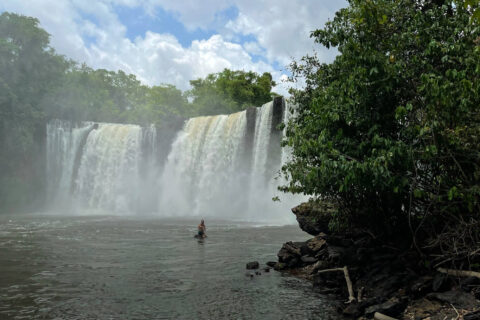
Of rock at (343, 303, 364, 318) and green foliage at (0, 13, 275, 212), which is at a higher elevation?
green foliage at (0, 13, 275, 212)

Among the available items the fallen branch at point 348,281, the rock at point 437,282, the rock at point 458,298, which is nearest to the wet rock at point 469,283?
the rock at point 458,298

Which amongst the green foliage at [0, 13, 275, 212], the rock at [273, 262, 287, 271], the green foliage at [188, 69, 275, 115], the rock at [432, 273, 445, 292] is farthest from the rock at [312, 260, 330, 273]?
the green foliage at [188, 69, 275, 115]

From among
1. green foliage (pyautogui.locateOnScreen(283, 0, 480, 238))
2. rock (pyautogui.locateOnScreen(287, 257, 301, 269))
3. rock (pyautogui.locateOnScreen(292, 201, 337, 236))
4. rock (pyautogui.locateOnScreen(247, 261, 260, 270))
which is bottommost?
rock (pyautogui.locateOnScreen(247, 261, 260, 270))

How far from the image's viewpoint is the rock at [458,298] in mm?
6254

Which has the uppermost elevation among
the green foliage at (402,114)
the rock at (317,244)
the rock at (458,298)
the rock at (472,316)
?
the green foliage at (402,114)

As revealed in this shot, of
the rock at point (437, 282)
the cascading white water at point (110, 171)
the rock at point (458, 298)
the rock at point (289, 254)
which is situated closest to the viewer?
the rock at point (458, 298)

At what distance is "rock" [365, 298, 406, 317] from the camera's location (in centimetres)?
672

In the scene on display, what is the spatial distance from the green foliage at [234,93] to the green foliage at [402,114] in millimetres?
39830

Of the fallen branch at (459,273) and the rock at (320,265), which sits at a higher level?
the fallen branch at (459,273)

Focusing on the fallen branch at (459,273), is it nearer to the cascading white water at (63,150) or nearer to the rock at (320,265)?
the rock at (320,265)

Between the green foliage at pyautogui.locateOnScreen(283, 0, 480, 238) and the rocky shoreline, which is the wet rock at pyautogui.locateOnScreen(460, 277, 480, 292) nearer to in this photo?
the rocky shoreline

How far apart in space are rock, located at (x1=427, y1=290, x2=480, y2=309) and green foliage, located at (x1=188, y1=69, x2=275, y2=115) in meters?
42.3

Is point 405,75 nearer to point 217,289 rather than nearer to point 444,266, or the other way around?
point 444,266

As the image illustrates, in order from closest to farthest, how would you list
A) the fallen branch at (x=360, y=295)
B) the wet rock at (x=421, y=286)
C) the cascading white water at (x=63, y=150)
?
the wet rock at (x=421, y=286), the fallen branch at (x=360, y=295), the cascading white water at (x=63, y=150)
